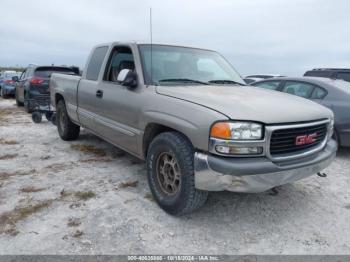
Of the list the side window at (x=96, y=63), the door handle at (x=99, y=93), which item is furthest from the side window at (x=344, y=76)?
the door handle at (x=99, y=93)

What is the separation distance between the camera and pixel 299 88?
250 inches

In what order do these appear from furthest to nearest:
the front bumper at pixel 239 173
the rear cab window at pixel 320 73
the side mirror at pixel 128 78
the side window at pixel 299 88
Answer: the rear cab window at pixel 320 73 < the side window at pixel 299 88 < the side mirror at pixel 128 78 < the front bumper at pixel 239 173

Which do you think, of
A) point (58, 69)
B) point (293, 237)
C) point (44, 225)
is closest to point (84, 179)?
point (44, 225)

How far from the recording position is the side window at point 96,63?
16.4ft

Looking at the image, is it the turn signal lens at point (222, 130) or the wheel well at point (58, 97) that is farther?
the wheel well at point (58, 97)

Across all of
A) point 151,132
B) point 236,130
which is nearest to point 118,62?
point 151,132

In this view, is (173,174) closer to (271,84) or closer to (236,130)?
(236,130)

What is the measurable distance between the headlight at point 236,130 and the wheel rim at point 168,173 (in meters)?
0.61

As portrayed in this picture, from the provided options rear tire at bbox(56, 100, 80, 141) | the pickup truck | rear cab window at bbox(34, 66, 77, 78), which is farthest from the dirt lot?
rear cab window at bbox(34, 66, 77, 78)

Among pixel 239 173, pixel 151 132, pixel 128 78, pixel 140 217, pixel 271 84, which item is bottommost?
pixel 140 217

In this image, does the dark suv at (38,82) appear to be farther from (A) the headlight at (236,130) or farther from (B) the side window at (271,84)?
(A) the headlight at (236,130)

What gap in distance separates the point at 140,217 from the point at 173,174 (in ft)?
1.86

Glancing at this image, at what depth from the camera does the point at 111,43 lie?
4809 millimetres

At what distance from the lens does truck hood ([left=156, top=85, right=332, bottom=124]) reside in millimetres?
2867
